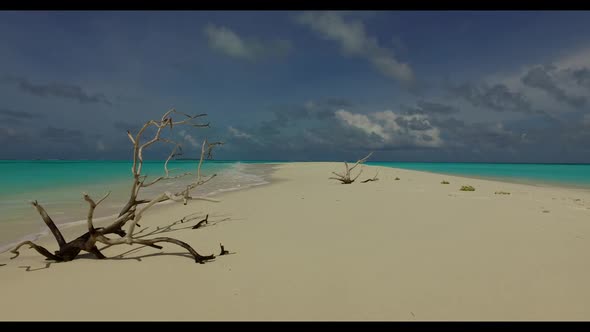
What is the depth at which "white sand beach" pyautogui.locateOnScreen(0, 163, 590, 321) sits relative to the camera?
296cm

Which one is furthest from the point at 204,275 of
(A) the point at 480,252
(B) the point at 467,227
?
(B) the point at 467,227

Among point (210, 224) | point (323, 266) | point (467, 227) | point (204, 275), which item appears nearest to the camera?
point (204, 275)

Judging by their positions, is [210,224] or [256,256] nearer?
[256,256]

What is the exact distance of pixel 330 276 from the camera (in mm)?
3820

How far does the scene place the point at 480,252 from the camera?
15.4ft

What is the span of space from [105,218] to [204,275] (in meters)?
6.35

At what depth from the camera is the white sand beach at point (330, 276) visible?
9.72ft

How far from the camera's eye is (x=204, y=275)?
12.9 ft

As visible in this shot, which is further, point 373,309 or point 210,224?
point 210,224
